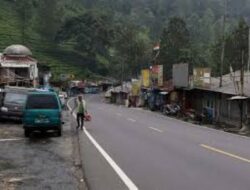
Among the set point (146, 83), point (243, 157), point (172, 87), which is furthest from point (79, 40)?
point (243, 157)

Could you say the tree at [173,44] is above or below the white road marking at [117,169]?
above

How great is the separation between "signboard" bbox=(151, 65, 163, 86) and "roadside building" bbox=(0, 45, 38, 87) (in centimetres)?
1696

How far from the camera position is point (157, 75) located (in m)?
80.7

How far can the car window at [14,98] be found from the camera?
34.9m

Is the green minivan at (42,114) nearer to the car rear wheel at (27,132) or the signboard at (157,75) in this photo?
the car rear wheel at (27,132)

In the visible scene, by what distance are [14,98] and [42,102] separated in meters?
8.37

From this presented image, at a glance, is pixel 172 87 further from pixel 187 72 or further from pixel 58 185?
pixel 58 185

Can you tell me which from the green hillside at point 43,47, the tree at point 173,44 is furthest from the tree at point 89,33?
the tree at point 173,44

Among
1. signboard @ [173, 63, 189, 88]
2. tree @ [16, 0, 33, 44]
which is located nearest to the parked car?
signboard @ [173, 63, 189, 88]

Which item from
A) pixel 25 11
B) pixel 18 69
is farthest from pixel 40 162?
pixel 25 11

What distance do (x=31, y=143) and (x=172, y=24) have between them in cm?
9193

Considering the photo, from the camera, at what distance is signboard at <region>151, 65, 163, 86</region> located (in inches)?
3104

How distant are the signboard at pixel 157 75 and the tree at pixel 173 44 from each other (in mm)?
25375

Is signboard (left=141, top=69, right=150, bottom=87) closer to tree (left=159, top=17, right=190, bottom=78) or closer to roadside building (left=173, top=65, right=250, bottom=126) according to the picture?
tree (left=159, top=17, right=190, bottom=78)
